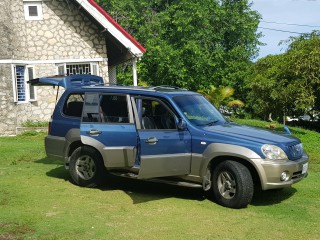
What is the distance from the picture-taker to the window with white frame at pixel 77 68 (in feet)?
58.7

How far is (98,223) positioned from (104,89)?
298 centimetres

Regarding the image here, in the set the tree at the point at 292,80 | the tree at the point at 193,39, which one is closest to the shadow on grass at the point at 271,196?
the tree at the point at 292,80

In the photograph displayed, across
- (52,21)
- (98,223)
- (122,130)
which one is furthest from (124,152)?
(52,21)

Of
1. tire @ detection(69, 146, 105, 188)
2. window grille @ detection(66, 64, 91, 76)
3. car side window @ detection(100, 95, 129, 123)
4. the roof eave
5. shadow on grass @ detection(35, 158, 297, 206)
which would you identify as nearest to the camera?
shadow on grass @ detection(35, 158, 297, 206)

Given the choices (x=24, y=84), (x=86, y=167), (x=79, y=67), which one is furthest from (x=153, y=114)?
(x=24, y=84)

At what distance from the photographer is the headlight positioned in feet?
22.4

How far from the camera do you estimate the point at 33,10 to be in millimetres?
17578

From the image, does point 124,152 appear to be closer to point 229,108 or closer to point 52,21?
point 52,21

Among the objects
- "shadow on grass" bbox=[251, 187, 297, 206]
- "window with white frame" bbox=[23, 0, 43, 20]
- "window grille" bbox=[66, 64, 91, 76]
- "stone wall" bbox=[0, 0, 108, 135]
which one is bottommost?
"shadow on grass" bbox=[251, 187, 297, 206]

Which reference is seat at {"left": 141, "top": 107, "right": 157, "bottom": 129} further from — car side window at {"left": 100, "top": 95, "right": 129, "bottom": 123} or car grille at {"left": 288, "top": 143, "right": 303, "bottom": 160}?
car grille at {"left": 288, "top": 143, "right": 303, "bottom": 160}

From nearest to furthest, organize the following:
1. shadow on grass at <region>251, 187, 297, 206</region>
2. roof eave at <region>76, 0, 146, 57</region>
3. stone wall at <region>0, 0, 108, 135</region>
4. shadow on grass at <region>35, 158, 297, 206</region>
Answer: shadow on grass at <region>251, 187, 297, 206</region> < shadow on grass at <region>35, 158, 297, 206</region> < roof eave at <region>76, 0, 146, 57</region> < stone wall at <region>0, 0, 108, 135</region>

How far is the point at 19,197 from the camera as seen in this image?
7.56m

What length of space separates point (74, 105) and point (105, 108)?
82cm

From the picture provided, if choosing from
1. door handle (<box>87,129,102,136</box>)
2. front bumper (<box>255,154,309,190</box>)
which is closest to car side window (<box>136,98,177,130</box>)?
door handle (<box>87,129,102,136</box>)
